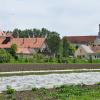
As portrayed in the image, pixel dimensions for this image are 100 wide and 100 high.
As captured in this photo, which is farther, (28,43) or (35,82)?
(28,43)

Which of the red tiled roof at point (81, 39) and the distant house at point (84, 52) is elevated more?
the red tiled roof at point (81, 39)

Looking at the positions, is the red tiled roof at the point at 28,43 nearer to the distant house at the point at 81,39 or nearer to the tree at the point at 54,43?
the tree at the point at 54,43

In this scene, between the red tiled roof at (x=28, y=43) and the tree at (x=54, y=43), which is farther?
the red tiled roof at (x=28, y=43)

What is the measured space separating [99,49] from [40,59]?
55.2 metres

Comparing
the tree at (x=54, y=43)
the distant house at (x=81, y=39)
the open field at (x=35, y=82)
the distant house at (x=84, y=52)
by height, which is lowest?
the open field at (x=35, y=82)

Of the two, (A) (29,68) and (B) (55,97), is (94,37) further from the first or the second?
(B) (55,97)

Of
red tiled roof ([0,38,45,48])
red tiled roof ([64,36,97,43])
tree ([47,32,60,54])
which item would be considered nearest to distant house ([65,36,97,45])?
red tiled roof ([64,36,97,43])

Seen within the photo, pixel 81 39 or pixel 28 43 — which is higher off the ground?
pixel 81 39

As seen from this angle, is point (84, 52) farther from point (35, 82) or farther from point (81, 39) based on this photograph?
point (35, 82)

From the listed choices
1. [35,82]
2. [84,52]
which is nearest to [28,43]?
[84,52]

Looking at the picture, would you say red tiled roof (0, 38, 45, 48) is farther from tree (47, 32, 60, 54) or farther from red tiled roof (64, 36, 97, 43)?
red tiled roof (64, 36, 97, 43)

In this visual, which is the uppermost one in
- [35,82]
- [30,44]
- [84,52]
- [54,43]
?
[30,44]

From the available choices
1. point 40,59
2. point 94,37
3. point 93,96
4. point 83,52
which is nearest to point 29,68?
point 40,59

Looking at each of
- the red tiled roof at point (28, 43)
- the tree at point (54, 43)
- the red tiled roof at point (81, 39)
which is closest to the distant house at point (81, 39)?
the red tiled roof at point (81, 39)
